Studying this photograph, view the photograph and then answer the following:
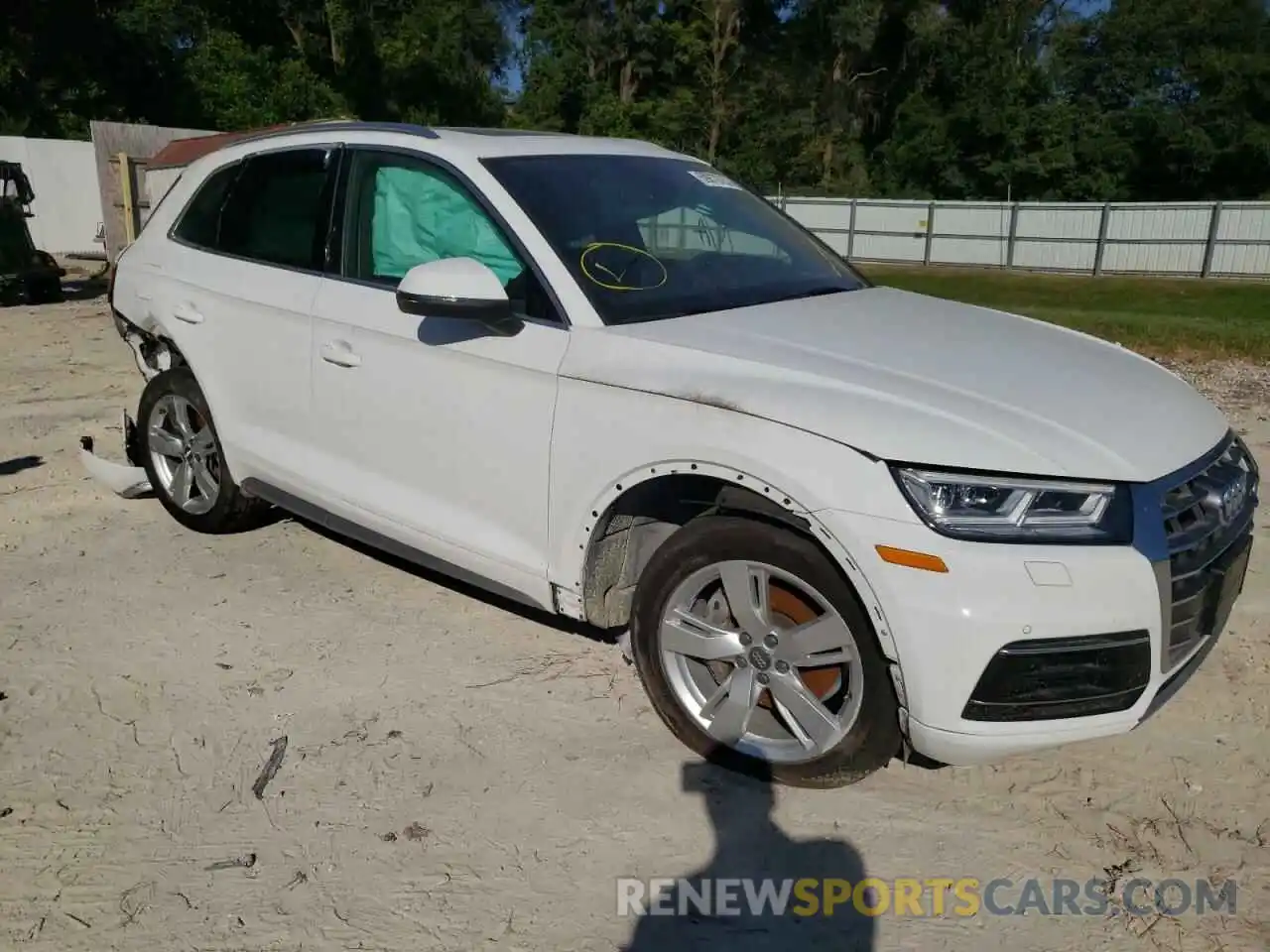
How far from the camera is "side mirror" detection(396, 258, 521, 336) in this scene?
3125mm

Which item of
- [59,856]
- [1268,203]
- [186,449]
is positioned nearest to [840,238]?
[1268,203]

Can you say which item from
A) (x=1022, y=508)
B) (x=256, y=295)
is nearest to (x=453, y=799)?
(x=1022, y=508)

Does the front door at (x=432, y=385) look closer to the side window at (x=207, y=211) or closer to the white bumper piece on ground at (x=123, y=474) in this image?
the side window at (x=207, y=211)

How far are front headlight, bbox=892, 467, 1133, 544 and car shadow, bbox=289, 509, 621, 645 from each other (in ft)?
5.05

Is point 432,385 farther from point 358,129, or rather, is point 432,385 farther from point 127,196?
point 127,196

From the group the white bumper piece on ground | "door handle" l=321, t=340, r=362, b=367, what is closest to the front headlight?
"door handle" l=321, t=340, r=362, b=367

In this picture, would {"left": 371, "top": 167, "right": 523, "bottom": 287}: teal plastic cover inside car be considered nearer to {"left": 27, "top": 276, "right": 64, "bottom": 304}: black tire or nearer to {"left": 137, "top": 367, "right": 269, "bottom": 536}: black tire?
{"left": 137, "top": 367, "right": 269, "bottom": 536}: black tire

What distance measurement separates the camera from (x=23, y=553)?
4.87 m

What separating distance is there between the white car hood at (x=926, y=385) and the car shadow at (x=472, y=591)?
111 cm

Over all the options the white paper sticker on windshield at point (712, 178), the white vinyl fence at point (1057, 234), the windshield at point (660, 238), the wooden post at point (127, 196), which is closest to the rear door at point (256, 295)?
the windshield at point (660, 238)

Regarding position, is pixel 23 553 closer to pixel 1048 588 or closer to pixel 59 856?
pixel 59 856

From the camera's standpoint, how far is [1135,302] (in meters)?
23.7

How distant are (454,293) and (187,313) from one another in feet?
6.65

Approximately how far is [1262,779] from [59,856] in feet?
11.2
